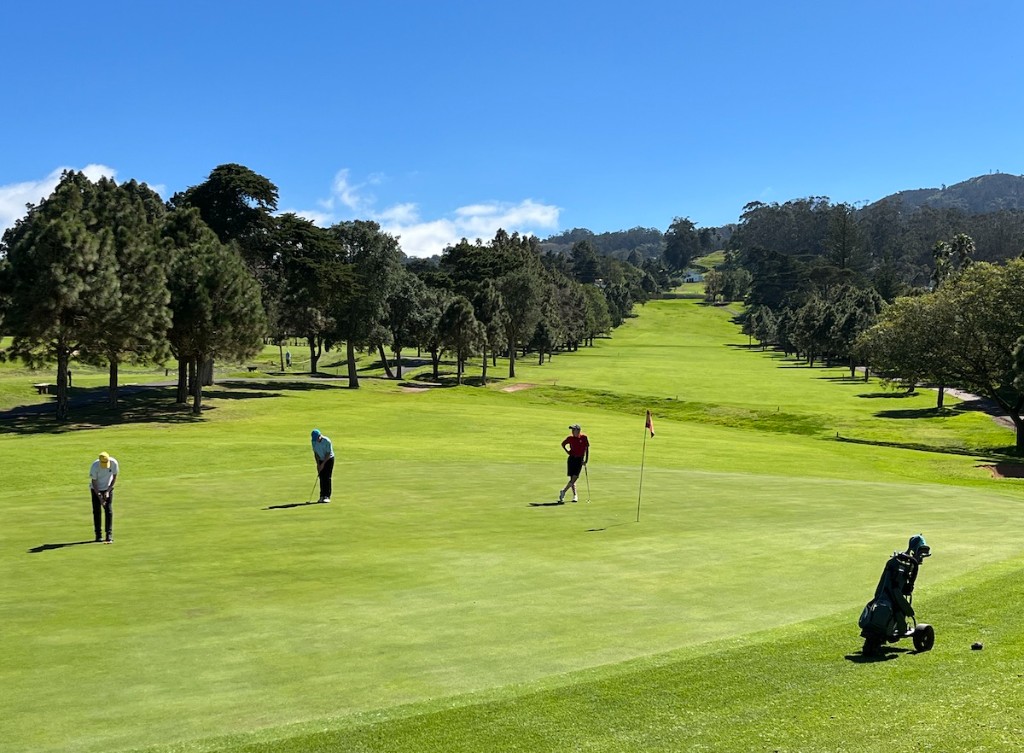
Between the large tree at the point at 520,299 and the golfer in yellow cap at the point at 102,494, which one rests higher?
the large tree at the point at 520,299

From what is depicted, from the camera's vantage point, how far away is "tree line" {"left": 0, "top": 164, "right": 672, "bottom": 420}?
53312 mm

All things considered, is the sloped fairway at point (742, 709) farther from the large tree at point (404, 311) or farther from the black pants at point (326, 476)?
the large tree at point (404, 311)

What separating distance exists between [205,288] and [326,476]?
3933 cm

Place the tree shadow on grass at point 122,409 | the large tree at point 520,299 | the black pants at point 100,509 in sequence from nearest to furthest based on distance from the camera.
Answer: the black pants at point 100,509, the tree shadow on grass at point 122,409, the large tree at point 520,299

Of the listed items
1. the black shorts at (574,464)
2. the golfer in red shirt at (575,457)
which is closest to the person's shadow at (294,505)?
the golfer in red shirt at (575,457)

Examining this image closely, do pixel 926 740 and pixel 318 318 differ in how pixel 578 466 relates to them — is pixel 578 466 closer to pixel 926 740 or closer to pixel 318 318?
pixel 926 740

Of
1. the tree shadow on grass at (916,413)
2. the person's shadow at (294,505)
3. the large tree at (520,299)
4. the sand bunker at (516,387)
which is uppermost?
the large tree at (520,299)

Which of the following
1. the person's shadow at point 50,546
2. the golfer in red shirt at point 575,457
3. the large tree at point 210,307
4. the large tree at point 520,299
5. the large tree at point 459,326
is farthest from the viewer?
the large tree at point 520,299

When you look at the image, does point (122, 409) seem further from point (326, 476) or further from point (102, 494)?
point (102, 494)

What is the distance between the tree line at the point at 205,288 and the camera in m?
53.3

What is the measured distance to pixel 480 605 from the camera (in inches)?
636

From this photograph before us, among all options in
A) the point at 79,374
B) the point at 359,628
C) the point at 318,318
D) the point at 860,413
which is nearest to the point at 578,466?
the point at 359,628

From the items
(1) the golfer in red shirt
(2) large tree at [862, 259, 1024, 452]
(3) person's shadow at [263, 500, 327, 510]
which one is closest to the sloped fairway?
(1) the golfer in red shirt

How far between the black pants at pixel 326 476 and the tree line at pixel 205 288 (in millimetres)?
32126
